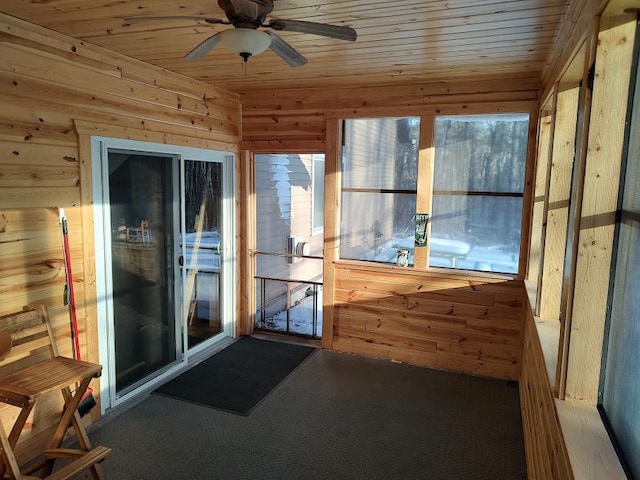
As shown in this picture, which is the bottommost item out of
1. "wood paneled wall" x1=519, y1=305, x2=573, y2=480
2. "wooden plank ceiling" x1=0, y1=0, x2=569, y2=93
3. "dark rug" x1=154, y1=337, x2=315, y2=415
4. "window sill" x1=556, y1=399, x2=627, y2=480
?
"dark rug" x1=154, y1=337, x2=315, y2=415

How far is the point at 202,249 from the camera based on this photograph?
4457mm

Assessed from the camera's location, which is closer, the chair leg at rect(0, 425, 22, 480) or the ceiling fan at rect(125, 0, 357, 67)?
the ceiling fan at rect(125, 0, 357, 67)

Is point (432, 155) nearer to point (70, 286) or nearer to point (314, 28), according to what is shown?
point (314, 28)

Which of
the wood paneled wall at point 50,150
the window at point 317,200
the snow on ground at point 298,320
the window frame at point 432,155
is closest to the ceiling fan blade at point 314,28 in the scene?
the wood paneled wall at point 50,150

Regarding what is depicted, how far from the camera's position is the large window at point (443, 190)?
3965 millimetres

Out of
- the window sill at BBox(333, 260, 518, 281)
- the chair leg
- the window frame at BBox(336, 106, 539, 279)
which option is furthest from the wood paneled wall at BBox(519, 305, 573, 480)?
the chair leg

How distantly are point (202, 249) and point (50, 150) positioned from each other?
1.81 metres

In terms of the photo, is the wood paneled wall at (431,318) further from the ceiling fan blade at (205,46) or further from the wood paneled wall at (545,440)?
the ceiling fan blade at (205,46)

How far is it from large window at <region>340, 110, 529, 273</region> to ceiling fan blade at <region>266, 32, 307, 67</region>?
1.98 metres

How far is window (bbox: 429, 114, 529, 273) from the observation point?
3.93m

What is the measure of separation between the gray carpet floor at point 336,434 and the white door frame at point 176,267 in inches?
14.4

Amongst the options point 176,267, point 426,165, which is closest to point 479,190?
point 426,165

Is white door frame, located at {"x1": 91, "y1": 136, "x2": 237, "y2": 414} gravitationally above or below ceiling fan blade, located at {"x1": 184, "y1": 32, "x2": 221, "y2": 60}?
below

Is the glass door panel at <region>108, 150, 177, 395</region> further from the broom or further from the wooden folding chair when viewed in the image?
the wooden folding chair
